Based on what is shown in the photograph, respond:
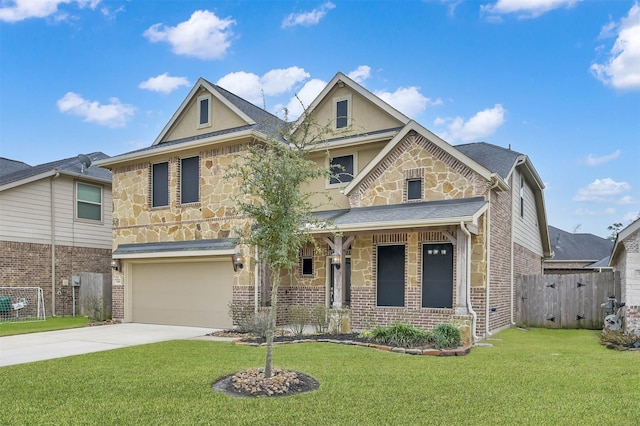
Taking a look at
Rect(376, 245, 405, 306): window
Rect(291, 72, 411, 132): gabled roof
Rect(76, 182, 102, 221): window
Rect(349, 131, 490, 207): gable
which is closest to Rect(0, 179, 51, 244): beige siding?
Rect(76, 182, 102, 221): window

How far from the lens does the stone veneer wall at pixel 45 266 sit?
16.4 metres

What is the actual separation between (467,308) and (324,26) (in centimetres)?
1038

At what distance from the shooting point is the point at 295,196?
6699 mm

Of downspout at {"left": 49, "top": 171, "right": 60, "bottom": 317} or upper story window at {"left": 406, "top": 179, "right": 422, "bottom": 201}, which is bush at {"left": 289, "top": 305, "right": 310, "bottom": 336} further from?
downspout at {"left": 49, "top": 171, "right": 60, "bottom": 317}

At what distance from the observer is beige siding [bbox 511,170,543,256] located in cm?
1450

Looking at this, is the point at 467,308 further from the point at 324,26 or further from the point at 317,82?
the point at 317,82

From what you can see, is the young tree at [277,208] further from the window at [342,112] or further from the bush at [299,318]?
the window at [342,112]

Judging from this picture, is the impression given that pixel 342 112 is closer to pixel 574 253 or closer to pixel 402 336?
pixel 402 336

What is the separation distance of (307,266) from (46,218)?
34.9ft

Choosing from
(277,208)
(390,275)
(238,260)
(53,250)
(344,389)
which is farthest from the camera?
(53,250)

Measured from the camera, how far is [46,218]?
17.6 m

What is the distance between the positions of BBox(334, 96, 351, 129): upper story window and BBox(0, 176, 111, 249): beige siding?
11.0 meters

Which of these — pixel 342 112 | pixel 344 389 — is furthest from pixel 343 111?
pixel 344 389

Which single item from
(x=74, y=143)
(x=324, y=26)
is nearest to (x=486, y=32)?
(x=324, y=26)
